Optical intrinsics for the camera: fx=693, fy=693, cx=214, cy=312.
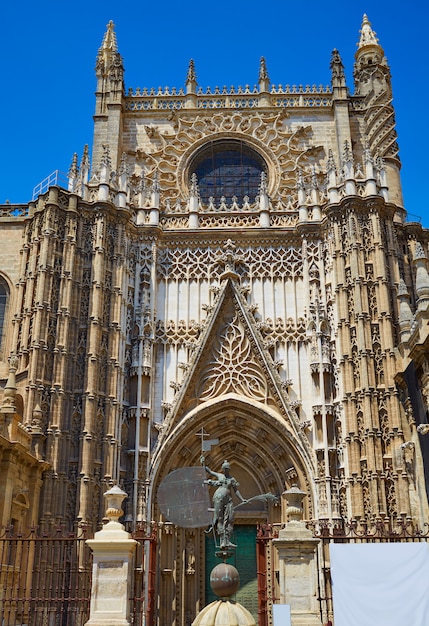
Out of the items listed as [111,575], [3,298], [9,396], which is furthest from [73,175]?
[111,575]

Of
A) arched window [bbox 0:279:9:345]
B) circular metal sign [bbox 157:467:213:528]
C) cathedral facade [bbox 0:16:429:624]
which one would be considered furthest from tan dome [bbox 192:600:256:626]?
arched window [bbox 0:279:9:345]

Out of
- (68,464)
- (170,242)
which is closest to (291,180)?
(170,242)

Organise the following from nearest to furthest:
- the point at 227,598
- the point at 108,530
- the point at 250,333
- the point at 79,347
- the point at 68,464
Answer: the point at 227,598
the point at 108,530
the point at 68,464
the point at 79,347
the point at 250,333

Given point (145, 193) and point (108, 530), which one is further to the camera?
point (145, 193)

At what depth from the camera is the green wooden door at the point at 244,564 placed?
20156mm

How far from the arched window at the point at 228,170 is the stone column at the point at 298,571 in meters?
16.5

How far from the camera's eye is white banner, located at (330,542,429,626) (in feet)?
34.0

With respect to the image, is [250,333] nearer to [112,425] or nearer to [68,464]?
[112,425]

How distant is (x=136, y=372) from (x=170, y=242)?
4.86 metres

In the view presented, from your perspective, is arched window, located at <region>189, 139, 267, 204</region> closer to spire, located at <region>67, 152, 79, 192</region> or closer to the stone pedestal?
spire, located at <region>67, 152, 79, 192</region>

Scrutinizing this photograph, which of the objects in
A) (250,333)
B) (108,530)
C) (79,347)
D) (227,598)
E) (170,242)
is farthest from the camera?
(170,242)

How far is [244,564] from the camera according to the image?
810 inches

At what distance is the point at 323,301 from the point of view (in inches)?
875

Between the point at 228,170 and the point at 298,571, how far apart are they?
17927 millimetres
